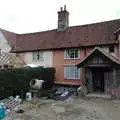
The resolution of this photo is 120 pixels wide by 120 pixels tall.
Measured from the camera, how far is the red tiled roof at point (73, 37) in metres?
22.6

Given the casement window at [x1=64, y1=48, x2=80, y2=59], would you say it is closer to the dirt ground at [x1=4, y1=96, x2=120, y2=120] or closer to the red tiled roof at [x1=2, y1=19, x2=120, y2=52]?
the red tiled roof at [x1=2, y1=19, x2=120, y2=52]

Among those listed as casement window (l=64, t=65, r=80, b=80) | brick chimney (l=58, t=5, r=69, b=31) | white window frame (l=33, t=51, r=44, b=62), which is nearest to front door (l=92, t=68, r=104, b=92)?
casement window (l=64, t=65, r=80, b=80)

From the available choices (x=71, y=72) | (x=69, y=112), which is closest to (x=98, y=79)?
(x=71, y=72)

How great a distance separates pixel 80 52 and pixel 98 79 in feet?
12.8

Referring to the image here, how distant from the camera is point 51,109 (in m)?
14.4

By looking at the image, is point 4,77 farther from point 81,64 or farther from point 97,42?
point 97,42

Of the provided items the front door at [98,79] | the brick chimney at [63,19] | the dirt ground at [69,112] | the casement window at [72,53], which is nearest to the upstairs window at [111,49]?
the front door at [98,79]

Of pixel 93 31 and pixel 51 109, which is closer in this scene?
pixel 51 109

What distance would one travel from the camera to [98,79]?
22.3m

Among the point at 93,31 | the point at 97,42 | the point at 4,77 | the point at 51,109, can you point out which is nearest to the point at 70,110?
the point at 51,109

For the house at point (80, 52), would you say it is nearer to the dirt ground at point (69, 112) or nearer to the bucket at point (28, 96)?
the dirt ground at point (69, 112)

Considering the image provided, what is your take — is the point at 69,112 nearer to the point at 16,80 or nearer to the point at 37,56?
the point at 16,80

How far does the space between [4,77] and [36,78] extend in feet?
15.9

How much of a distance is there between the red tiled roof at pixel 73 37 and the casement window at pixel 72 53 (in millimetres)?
650
